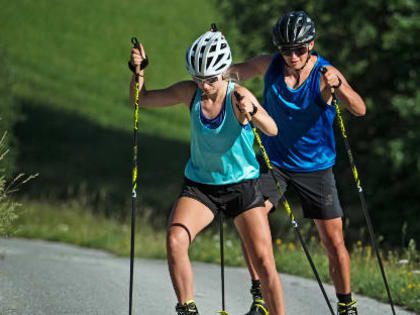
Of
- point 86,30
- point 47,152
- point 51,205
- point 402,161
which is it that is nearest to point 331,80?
point 402,161

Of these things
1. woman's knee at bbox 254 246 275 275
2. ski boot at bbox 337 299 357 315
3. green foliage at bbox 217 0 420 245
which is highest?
green foliage at bbox 217 0 420 245

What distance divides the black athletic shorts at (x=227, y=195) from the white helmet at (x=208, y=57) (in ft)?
2.78

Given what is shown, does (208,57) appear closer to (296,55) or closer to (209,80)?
(209,80)

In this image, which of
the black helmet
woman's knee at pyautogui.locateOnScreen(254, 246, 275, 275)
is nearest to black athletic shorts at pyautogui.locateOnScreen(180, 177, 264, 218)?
woman's knee at pyautogui.locateOnScreen(254, 246, 275, 275)

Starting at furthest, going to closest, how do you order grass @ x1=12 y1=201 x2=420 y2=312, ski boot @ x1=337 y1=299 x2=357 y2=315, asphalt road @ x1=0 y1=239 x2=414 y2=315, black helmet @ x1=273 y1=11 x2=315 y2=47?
grass @ x1=12 y1=201 x2=420 y2=312
asphalt road @ x1=0 y1=239 x2=414 y2=315
ski boot @ x1=337 y1=299 x2=357 y2=315
black helmet @ x1=273 y1=11 x2=315 y2=47

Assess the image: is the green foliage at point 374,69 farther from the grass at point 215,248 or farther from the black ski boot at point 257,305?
the black ski boot at point 257,305

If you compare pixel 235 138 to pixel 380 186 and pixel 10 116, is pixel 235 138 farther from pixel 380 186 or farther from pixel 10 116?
pixel 10 116

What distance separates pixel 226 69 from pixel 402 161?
32.1 feet

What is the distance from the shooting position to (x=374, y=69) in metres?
18.4

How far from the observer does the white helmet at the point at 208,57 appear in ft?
19.1

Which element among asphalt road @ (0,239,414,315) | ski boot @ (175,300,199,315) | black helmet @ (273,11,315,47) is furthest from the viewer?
asphalt road @ (0,239,414,315)

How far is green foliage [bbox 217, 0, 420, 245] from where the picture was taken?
16391 millimetres

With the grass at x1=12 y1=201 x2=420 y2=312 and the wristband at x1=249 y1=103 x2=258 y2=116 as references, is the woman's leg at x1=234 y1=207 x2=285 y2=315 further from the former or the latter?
the grass at x1=12 y1=201 x2=420 y2=312

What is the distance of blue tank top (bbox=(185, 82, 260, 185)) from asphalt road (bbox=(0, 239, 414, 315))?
2.04m
